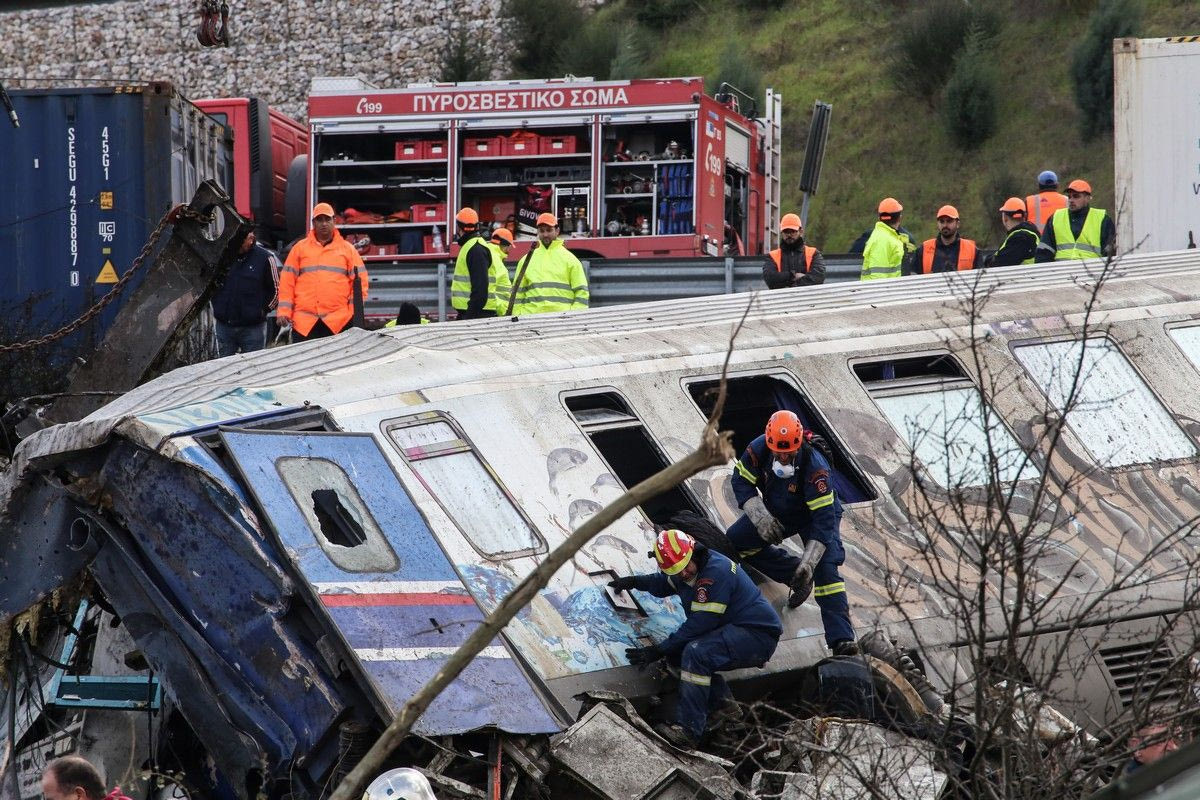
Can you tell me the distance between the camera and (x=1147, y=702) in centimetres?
706

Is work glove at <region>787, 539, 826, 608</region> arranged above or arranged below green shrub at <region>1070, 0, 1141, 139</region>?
below

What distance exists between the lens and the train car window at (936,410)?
36.9 ft

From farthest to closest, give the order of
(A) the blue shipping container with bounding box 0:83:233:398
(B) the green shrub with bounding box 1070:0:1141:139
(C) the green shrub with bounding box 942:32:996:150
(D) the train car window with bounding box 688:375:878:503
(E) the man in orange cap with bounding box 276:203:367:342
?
1. (C) the green shrub with bounding box 942:32:996:150
2. (B) the green shrub with bounding box 1070:0:1141:139
3. (A) the blue shipping container with bounding box 0:83:233:398
4. (E) the man in orange cap with bounding box 276:203:367:342
5. (D) the train car window with bounding box 688:375:878:503

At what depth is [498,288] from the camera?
54.7ft

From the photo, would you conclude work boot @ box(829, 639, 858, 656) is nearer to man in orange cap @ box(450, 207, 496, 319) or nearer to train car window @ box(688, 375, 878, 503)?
train car window @ box(688, 375, 878, 503)

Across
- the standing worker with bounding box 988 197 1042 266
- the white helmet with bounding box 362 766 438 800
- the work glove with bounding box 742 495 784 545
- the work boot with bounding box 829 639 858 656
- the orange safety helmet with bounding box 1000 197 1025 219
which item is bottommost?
the work boot with bounding box 829 639 858 656

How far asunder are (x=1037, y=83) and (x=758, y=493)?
1335 inches

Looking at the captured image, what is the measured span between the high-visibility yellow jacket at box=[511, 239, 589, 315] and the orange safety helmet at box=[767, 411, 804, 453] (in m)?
5.76

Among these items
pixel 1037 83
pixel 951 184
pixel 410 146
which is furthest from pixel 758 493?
pixel 1037 83

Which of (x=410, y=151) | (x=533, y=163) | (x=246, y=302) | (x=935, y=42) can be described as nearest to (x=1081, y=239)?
(x=246, y=302)

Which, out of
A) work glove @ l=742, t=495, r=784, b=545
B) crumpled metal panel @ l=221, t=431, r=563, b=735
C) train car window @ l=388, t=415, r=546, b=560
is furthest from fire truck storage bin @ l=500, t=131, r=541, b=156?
crumpled metal panel @ l=221, t=431, r=563, b=735

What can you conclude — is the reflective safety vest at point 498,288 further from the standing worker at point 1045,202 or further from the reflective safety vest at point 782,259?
the standing worker at point 1045,202

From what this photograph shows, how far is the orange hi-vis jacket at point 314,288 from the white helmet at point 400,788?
25.9 ft

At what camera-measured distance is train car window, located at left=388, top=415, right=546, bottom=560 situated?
9672mm
